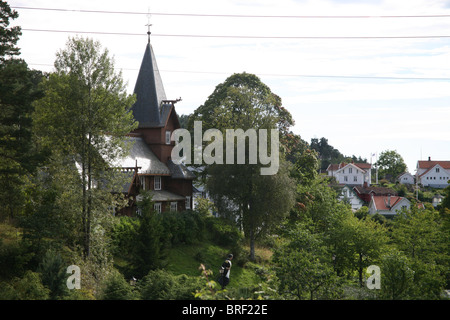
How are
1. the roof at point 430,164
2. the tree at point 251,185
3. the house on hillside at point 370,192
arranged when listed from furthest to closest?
the roof at point 430,164 → the house on hillside at point 370,192 → the tree at point 251,185

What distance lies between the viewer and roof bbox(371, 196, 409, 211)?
237 ft

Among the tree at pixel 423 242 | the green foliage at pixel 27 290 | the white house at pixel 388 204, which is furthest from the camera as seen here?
the white house at pixel 388 204

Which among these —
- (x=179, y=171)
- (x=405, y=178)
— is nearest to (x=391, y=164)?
(x=405, y=178)

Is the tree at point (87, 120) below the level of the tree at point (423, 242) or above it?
above

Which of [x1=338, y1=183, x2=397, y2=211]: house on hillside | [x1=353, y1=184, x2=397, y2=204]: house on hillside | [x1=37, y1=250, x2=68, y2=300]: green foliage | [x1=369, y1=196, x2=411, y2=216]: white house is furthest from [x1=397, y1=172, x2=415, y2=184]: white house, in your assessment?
[x1=37, y1=250, x2=68, y2=300]: green foliage

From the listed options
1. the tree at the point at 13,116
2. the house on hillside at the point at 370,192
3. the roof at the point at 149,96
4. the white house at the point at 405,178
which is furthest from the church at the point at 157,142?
the white house at the point at 405,178

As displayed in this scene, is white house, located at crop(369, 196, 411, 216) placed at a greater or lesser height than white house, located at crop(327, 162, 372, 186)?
lesser

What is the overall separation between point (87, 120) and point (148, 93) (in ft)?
68.8

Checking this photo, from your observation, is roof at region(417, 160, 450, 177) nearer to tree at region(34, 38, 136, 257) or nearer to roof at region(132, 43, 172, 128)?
roof at region(132, 43, 172, 128)

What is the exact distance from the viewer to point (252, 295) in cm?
1562

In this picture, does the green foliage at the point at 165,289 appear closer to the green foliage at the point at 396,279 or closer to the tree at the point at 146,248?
the green foliage at the point at 396,279

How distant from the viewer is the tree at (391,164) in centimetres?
11275

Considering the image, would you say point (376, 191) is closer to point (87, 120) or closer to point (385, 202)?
point (385, 202)

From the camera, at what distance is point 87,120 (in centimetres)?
2239
